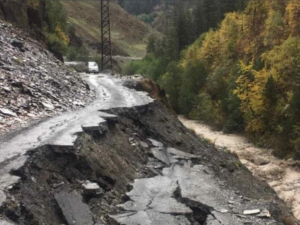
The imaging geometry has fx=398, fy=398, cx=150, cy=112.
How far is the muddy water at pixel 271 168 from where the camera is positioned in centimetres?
2222

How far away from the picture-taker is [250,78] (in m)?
39.8

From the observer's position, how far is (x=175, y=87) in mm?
53750

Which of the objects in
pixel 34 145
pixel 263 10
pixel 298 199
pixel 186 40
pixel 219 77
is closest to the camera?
pixel 34 145

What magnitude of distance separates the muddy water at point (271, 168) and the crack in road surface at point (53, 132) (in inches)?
385

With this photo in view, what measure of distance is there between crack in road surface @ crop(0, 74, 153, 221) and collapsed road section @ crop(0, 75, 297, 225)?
0.03 m

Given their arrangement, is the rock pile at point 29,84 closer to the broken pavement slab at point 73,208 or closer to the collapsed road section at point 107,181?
the collapsed road section at point 107,181

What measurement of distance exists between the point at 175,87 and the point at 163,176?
139ft

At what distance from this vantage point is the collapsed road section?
8000mm

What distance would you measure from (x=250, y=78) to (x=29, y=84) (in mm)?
27888

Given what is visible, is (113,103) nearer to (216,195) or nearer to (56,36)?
(216,195)

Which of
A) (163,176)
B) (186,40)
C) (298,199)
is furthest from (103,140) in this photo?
(186,40)

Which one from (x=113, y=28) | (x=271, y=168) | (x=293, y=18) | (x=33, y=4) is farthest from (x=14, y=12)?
(x=113, y=28)

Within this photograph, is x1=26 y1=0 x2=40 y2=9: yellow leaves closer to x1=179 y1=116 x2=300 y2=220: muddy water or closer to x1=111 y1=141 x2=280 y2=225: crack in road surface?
x1=179 y1=116 x2=300 y2=220: muddy water

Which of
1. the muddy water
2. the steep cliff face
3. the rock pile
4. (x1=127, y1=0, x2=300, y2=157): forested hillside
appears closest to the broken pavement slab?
the rock pile
